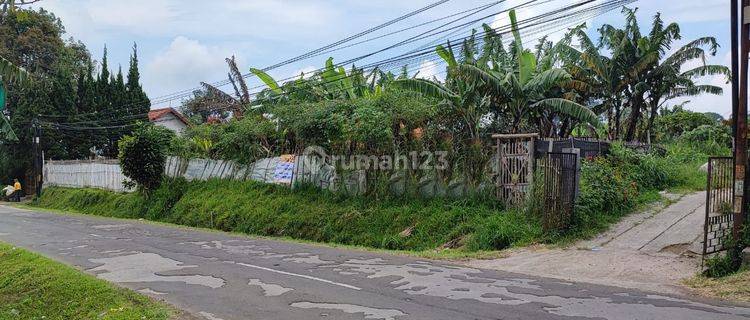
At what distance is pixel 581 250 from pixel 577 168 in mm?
2276

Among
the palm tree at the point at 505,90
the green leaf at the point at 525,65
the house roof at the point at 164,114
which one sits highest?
the house roof at the point at 164,114

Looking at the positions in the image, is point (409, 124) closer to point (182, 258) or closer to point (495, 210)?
point (495, 210)

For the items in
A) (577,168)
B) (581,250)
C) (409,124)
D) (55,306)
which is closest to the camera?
(55,306)

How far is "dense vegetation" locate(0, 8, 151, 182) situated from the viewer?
126 feet

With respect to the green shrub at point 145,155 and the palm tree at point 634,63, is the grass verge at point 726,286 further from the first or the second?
the green shrub at point 145,155

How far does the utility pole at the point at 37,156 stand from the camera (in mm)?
37250

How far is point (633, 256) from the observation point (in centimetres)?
1097

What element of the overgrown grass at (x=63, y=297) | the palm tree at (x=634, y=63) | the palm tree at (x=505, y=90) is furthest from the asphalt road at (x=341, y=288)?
the palm tree at (x=634, y=63)

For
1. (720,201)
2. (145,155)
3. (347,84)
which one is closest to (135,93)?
(145,155)

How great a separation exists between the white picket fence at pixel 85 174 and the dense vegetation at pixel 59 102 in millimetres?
2513

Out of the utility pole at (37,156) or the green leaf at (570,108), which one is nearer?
the green leaf at (570,108)

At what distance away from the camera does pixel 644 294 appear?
7.98 metres

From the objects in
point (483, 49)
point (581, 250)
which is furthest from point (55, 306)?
point (483, 49)

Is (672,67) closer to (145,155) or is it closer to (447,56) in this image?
(447,56)
